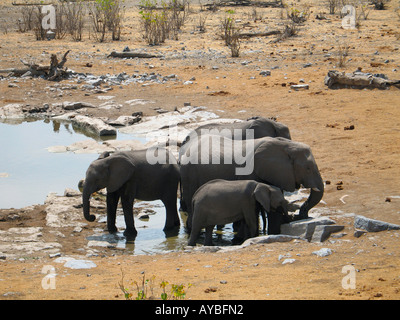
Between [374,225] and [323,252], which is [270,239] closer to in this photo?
[323,252]

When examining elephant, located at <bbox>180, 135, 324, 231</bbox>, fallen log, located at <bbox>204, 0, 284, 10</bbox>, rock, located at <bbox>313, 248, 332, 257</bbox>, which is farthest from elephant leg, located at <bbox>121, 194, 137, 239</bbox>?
fallen log, located at <bbox>204, 0, 284, 10</bbox>

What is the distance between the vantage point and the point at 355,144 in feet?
42.6

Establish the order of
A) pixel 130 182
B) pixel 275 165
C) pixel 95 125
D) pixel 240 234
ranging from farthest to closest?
1. pixel 95 125
2. pixel 130 182
3. pixel 275 165
4. pixel 240 234

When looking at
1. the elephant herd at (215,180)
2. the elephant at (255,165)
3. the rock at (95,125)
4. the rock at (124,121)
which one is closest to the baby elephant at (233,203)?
the elephant herd at (215,180)

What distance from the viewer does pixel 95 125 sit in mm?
15562

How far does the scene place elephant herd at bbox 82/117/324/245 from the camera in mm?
8539

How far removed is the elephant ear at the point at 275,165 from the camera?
9.23 metres

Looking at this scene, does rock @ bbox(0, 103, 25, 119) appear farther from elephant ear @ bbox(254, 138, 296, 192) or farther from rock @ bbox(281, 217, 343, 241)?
rock @ bbox(281, 217, 343, 241)

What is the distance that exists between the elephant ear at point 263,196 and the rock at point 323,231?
2.10 feet

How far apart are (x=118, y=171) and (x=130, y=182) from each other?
1.10 ft

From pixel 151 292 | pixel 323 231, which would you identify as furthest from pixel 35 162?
pixel 151 292

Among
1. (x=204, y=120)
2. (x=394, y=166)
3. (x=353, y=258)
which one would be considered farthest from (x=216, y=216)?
(x=204, y=120)

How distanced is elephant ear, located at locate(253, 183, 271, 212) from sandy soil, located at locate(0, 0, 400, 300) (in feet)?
1.94
